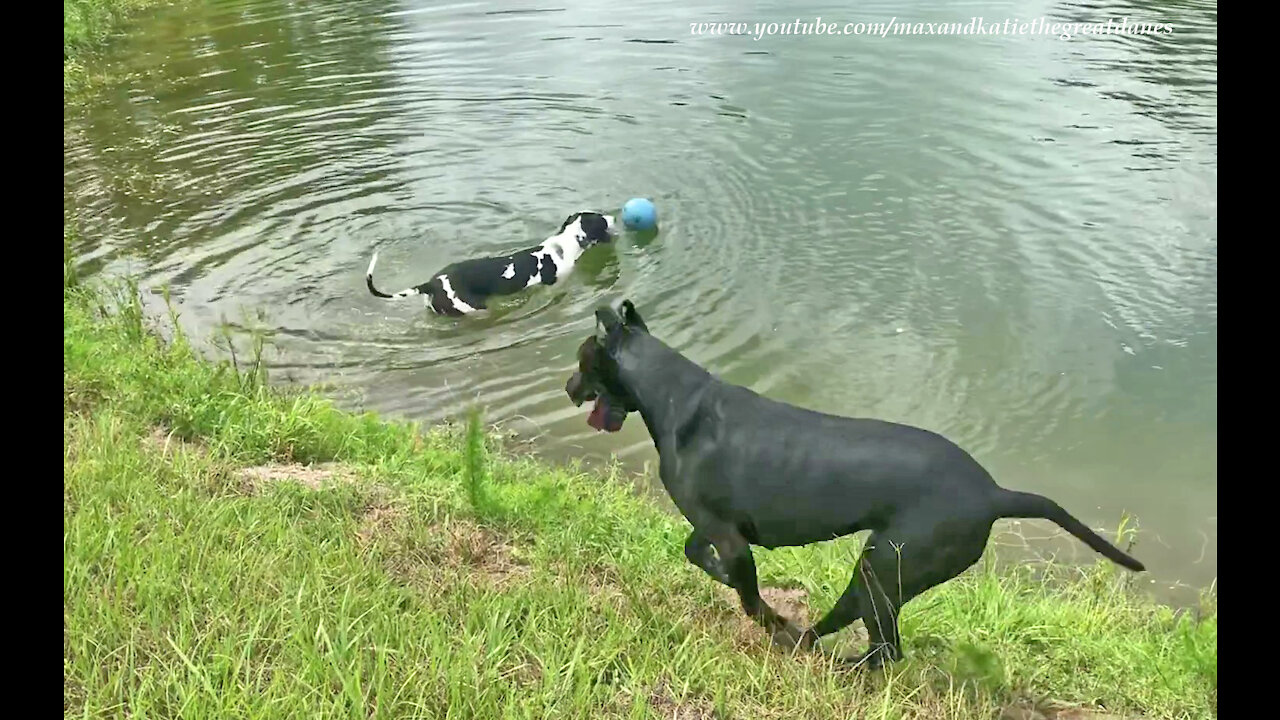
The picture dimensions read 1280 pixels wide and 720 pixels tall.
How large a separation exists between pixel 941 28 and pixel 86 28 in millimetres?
14278

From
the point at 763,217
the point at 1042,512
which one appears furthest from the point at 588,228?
the point at 1042,512

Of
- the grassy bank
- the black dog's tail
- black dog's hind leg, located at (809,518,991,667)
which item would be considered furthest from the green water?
black dog's hind leg, located at (809,518,991,667)

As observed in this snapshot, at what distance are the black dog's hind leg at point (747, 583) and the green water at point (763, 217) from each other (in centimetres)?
235

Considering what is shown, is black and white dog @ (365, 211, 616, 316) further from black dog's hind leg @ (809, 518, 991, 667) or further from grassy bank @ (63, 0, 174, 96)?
grassy bank @ (63, 0, 174, 96)

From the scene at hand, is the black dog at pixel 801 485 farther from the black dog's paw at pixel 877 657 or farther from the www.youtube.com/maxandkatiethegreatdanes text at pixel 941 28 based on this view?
the www.youtube.com/maxandkatiethegreatdanes text at pixel 941 28

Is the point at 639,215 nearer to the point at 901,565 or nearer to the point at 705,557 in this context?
the point at 705,557

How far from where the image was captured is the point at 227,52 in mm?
15625

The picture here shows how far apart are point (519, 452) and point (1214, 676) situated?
3981 mm

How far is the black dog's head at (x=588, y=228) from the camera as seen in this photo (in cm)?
866

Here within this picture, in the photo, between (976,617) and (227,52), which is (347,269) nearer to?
(976,617)

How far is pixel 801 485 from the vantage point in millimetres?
3291

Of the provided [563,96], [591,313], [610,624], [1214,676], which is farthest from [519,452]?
[563,96]
